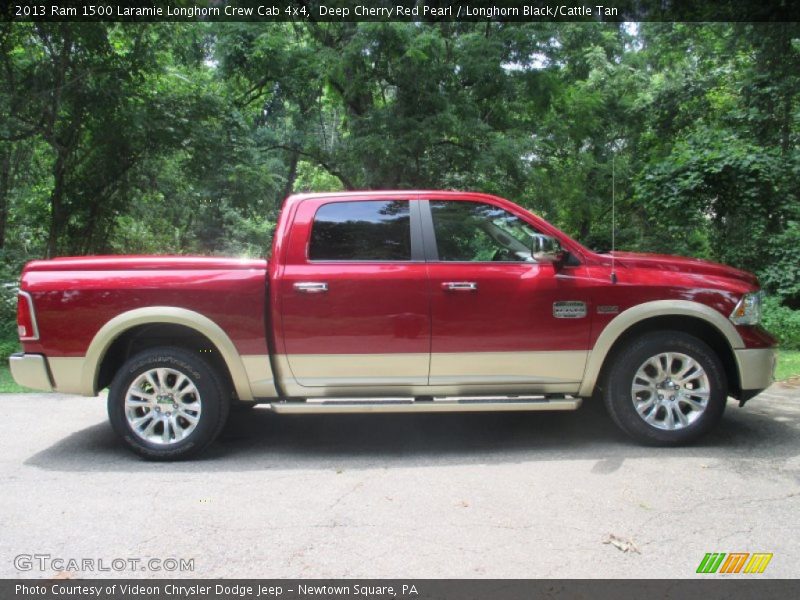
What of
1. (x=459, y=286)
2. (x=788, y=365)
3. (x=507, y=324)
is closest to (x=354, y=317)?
(x=459, y=286)

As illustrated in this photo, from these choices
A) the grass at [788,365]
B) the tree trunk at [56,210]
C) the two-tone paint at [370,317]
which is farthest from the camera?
the tree trunk at [56,210]

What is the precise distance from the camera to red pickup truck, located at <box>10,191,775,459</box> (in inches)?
189

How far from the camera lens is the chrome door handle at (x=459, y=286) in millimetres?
4859

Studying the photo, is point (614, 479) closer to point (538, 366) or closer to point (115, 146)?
point (538, 366)

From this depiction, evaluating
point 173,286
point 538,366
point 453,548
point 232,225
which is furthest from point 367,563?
point 232,225

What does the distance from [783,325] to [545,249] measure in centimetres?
771

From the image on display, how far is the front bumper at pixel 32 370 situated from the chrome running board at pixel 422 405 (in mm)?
1691

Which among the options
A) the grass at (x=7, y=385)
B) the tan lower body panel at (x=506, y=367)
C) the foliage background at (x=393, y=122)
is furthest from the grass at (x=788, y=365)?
the grass at (x=7, y=385)

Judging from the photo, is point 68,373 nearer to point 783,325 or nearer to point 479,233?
point 479,233

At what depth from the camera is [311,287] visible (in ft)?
15.9

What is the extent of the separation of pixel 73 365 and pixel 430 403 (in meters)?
2.64

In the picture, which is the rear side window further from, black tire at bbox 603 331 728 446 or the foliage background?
the foliage background

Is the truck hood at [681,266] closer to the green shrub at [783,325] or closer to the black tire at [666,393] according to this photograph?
the black tire at [666,393]

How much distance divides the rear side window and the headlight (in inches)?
97.4
